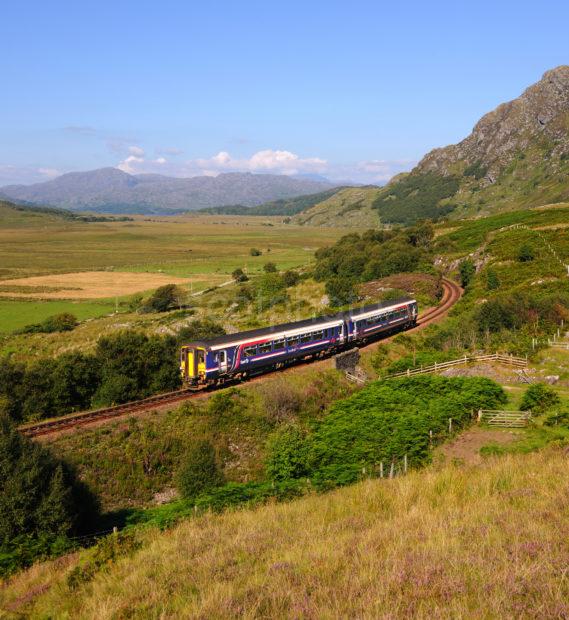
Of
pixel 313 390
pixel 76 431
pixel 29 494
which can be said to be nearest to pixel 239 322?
pixel 313 390

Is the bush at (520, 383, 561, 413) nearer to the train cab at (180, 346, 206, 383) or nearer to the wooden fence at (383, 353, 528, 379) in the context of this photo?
the wooden fence at (383, 353, 528, 379)

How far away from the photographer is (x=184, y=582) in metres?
8.67

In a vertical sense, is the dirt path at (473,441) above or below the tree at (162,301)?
above

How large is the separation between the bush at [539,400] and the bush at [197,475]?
15.7m

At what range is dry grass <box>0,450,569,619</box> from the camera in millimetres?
6777

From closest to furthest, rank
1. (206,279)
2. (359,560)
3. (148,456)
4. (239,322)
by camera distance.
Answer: (359,560), (148,456), (239,322), (206,279)

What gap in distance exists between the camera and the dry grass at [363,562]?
678cm

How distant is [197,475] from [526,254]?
59.8m

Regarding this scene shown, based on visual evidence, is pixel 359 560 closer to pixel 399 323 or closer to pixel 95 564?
pixel 95 564

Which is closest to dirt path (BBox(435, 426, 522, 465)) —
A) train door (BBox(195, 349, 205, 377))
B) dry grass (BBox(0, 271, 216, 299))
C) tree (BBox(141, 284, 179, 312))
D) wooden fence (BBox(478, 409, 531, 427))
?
wooden fence (BBox(478, 409, 531, 427))

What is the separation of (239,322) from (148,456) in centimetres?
Answer: 3749

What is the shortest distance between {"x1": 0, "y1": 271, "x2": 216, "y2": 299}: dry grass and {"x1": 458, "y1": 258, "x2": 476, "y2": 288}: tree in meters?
51.1

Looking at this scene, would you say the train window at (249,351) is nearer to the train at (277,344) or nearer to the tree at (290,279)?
the train at (277,344)

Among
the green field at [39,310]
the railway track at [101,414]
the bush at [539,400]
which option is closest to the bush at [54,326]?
the green field at [39,310]
